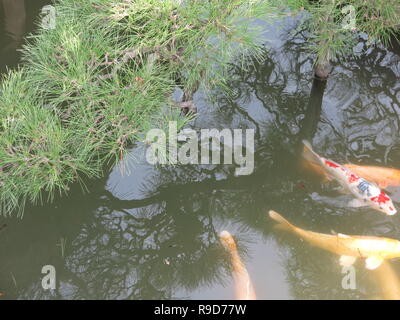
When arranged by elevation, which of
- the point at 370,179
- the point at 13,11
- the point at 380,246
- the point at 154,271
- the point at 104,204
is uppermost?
the point at 13,11

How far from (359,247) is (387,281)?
0.16m

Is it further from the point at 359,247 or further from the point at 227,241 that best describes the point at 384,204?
the point at 227,241

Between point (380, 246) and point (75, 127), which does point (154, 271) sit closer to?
point (75, 127)

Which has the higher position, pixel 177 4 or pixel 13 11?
pixel 13 11

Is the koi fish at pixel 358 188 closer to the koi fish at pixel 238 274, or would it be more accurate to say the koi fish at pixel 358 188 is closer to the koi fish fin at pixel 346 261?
the koi fish fin at pixel 346 261

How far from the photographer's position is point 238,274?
167 centimetres

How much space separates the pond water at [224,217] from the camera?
Answer: 1.67 m

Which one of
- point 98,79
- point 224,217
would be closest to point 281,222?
point 224,217

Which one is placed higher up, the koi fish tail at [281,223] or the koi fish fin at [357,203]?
the koi fish fin at [357,203]

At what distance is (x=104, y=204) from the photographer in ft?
6.15

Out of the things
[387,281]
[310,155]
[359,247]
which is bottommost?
[387,281]

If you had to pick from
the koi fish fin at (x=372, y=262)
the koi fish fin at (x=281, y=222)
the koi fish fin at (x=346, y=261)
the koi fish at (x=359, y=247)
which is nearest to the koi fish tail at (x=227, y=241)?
the koi fish fin at (x=281, y=222)

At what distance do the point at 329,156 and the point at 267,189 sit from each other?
35cm

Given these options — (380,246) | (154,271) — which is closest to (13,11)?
(154,271)
